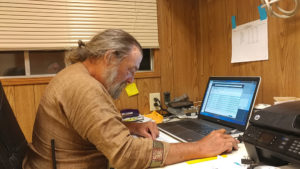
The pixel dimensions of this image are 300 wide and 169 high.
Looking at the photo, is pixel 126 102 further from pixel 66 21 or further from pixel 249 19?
pixel 249 19

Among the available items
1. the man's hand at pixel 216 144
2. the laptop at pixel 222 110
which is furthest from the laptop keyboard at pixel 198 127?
the man's hand at pixel 216 144

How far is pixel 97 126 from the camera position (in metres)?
0.77

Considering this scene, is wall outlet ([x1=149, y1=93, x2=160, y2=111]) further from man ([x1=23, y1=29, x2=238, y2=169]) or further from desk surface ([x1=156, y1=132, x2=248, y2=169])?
desk surface ([x1=156, y1=132, x2=248, y2=169])

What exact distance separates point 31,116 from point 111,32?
1.00 metres

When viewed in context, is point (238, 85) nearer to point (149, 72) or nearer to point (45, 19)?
point (149, 72)

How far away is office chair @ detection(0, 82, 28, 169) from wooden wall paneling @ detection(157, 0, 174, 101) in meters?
1.23

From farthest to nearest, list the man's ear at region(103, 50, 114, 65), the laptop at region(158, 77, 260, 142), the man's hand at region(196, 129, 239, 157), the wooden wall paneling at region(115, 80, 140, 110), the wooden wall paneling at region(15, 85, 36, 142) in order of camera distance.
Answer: the wooden wall paneling at region(115, 80, 140, 110) → the wooden wall paneling at region(15, 85, 36, 142) → the laptop at region(158, 77, 260, 142) → the man's ear at region(103, 50, 114, 65) → the man's hand at region(196, 129, 239, 157)

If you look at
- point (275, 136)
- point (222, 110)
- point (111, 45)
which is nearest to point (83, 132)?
point (111, 45)

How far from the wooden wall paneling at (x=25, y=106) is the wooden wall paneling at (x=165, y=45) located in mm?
1024

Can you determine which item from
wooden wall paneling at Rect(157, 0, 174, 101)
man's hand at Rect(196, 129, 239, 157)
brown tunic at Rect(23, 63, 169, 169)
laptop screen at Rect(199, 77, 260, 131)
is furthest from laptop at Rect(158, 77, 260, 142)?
wooden wall paneling at Rect(157, 0, 174, 101)

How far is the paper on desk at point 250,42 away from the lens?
1.38 meters

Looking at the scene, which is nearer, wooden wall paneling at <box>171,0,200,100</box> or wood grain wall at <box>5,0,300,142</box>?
wood grain wall at <box>5,0,300,142</box>

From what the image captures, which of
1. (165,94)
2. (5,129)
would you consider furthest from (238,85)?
(5,129)

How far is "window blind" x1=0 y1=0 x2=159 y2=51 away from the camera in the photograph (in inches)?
59.3
